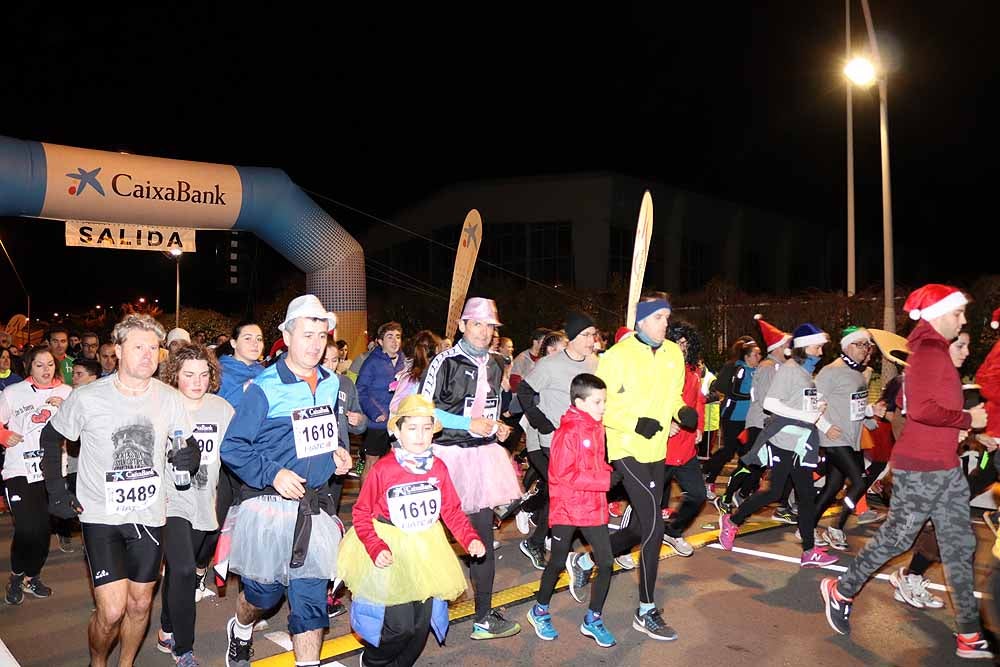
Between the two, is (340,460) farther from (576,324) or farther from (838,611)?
(838,611)

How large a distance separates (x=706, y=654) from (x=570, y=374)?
274 cm

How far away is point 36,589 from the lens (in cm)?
651

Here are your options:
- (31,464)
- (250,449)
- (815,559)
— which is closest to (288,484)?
(250,449)

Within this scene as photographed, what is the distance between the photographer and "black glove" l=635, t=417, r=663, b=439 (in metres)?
5.25

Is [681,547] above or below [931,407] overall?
below

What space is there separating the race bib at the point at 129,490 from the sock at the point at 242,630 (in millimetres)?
838

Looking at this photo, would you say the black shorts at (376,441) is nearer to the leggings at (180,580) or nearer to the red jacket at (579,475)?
the red jacket at (579,475)

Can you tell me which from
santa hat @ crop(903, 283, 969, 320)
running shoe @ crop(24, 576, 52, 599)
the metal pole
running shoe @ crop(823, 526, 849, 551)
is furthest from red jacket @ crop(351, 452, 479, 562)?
the metal pole

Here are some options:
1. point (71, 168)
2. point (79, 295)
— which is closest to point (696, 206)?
point (71, 168)

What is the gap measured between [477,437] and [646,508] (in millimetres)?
1245

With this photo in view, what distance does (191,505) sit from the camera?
4.98 meters

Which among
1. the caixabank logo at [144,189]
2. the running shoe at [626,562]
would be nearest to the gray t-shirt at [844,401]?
the running shoe at [626,562]

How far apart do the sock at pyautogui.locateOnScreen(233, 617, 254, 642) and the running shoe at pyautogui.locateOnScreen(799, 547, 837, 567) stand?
4709mm

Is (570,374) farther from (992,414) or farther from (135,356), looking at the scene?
(135,356)
